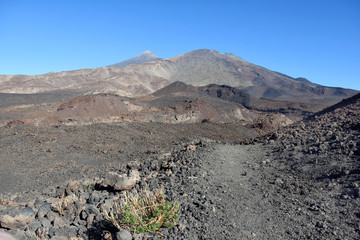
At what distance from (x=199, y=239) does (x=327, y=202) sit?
7.31ft

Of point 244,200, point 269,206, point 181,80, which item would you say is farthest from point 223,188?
point 181,80

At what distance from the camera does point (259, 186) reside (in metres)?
5.03

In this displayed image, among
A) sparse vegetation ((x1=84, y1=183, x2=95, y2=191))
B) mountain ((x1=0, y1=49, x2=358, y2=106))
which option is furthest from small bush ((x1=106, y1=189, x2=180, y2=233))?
mountain ((x1=0, y1=49, x2=358, y2=106))

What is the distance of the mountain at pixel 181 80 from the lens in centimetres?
5334

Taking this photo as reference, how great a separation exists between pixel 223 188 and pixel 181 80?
78994mm

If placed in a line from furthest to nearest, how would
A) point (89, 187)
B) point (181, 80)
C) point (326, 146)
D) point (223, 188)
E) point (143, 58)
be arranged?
point (143, 58) < point (181, 80) < point (326, 146) < point (89, 187) < point (223, 188)

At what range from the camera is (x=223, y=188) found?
190 inches

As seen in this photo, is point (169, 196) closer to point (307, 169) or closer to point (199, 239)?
point (199, 239)

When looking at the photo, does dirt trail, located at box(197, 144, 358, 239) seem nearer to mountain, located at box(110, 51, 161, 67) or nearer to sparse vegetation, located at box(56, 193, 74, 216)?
sparse vegetation, located at box(56, 193, 74, 216)

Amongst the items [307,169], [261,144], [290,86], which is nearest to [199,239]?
[307,169]

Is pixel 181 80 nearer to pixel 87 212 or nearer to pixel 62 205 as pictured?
pixel 62 205

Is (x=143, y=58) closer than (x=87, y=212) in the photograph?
No

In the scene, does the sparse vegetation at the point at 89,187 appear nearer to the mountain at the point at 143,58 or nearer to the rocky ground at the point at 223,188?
the rocky ground at the point at 223,188

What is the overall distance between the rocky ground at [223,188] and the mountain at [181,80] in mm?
38554
